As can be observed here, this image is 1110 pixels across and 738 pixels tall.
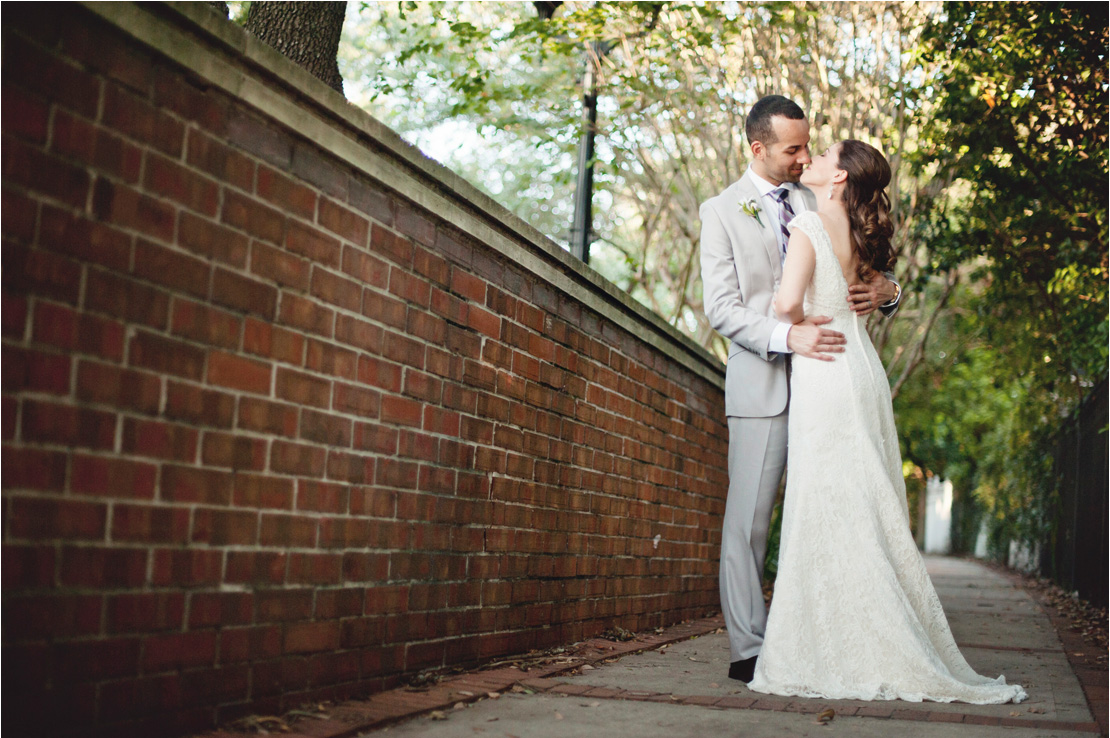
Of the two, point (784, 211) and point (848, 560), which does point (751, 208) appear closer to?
point (784, 211)

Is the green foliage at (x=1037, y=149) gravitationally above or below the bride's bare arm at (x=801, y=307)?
above

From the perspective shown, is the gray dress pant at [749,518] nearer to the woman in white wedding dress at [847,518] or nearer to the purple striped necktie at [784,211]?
the woman in white wedding dress at [847,518]

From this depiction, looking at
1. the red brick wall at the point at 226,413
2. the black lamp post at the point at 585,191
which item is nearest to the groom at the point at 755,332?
the red brick wall at the point at 226,413

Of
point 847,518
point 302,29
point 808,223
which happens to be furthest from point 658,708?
point 302,29

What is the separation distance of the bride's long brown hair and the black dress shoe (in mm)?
1555

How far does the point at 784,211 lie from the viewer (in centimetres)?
437

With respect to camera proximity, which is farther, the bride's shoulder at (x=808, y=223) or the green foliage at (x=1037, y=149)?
the green foliage at (x=1037, y=149)

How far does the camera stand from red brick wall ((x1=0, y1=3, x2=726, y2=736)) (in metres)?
1.99

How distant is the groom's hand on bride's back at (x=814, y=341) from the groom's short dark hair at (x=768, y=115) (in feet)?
2.75

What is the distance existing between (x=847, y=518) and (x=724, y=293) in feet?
3.25

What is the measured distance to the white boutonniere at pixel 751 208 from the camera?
13.9ft

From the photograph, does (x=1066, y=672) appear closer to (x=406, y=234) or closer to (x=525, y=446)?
(x=525, y=446)

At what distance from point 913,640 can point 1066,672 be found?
1.33 metres

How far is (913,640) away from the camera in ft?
12.0
